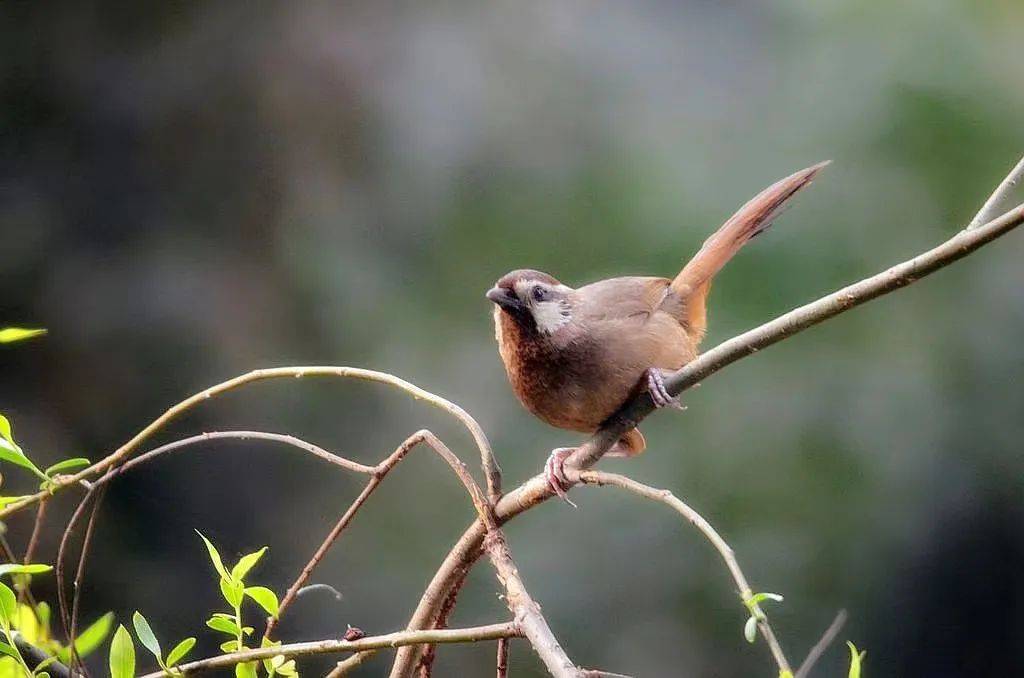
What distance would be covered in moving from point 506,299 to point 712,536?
105 cm

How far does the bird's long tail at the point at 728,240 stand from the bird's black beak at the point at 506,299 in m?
0.43

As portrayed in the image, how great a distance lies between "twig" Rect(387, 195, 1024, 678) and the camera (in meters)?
1.04

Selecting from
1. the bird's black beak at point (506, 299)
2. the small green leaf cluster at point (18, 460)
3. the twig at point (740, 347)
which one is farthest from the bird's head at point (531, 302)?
the small green leaf cluster at point (18, 460)

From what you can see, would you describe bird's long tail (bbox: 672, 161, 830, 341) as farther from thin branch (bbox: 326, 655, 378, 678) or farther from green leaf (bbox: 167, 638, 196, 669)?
green leaf (bbox: 167, 638, 196, 669)

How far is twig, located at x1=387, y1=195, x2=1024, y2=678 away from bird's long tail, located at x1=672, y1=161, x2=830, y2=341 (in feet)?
2.69

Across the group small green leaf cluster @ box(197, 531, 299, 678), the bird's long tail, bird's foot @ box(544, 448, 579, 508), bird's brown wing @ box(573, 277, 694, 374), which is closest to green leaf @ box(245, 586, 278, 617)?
small green leaf cluster @ box(197, 531, 299, 678)

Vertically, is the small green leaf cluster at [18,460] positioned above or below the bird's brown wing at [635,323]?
above

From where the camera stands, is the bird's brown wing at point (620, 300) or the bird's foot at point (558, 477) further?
the bird's brown wing at point (620, 300)

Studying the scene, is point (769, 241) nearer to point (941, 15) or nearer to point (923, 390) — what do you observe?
point (923, 390)

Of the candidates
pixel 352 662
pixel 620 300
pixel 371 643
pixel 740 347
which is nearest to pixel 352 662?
pixel 352 662

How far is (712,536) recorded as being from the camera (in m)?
1.12

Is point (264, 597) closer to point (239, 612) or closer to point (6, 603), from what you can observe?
point (239, 612)

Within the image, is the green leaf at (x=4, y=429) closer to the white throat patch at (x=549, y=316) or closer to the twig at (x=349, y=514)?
the twig at (x=349, y=514)

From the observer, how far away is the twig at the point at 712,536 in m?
0.97
